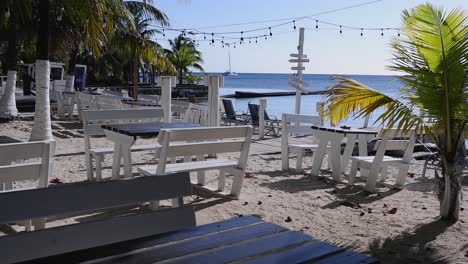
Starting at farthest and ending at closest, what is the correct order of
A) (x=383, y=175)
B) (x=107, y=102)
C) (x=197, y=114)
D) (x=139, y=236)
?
(x=107, y=102) → (x=197, y=114) → (x=383, y=175) → (x=139, y=236)

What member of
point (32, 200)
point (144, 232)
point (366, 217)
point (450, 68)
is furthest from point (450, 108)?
point (32, 200)

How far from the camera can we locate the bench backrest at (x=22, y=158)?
3602mm

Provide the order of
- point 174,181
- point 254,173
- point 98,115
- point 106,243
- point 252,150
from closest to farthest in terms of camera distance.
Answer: point 106,243
point 174,181
point 98,115
point 254,173
point 252,150

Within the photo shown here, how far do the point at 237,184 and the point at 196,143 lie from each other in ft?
2.67

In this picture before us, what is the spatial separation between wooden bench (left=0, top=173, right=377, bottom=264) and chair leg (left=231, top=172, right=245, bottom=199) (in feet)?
9.49

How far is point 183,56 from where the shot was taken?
4819 cm

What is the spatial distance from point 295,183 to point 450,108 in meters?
2.65

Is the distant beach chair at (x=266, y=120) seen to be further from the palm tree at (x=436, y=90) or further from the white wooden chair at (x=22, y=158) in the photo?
the white wooden chair at (x=22, y=158)

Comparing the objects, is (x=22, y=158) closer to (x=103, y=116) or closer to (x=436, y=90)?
(x=103, y=116)

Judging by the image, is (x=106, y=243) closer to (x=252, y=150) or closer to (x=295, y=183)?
(x=295, y=183)

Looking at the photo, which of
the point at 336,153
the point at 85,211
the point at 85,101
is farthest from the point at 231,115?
the point at 85,211

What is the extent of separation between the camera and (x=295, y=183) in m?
6.92

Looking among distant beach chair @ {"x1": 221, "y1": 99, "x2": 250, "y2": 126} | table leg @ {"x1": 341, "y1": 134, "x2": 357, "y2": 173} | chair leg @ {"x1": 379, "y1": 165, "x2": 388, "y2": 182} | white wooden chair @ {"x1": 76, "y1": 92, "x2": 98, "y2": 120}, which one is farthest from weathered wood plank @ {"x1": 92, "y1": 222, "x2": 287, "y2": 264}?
distant beach chair @ {"x1": 221, "y1": 99, "x2": 250, "y2": 126}

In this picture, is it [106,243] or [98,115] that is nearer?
[106,243]
